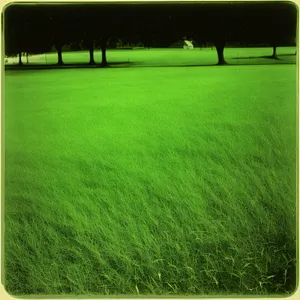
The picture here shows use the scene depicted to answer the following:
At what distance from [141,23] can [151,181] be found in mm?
837

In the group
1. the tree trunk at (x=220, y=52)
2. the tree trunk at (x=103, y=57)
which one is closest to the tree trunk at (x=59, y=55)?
the tree trunk at (x=103, y=57)

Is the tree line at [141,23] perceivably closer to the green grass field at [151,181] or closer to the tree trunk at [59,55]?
the tree trunk at [59,55]

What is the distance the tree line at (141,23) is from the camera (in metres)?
2.53

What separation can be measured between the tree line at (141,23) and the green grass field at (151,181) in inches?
6.7

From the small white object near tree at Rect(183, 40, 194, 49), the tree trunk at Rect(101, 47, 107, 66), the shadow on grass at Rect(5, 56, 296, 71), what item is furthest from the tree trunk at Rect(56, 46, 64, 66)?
the small white object near tree at Rect(183, 40, 194, 49)

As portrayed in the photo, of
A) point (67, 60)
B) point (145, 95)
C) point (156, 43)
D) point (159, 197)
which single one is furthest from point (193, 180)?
point (67, 60)

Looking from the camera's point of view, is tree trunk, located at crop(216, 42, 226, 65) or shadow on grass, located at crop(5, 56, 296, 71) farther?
tree trunk, located at crop(216, 42, 226, 65)

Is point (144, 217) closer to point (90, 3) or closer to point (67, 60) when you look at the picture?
point (67, 60)

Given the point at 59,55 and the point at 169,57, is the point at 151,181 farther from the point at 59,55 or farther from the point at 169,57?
the point at 59,55

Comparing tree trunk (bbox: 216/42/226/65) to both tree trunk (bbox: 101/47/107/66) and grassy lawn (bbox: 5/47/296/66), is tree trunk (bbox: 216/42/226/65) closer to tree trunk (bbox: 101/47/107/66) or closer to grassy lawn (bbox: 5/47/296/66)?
grassy lawn (bbox: 5/47/296/66)

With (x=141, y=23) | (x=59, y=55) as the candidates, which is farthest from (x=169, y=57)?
(x=59, y=55)

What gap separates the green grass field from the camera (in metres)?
2.40

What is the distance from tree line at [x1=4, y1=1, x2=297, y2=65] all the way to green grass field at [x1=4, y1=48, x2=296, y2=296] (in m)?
0.17

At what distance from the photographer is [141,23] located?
259 cm
